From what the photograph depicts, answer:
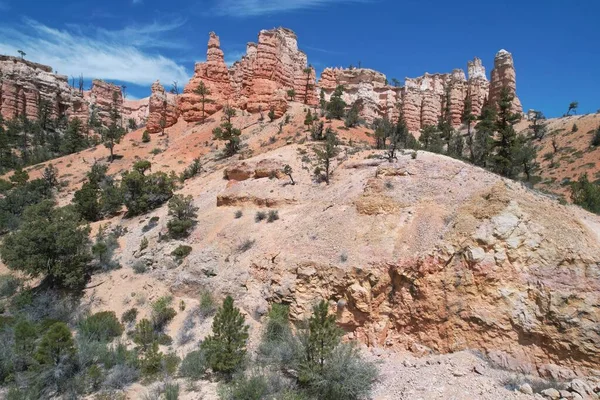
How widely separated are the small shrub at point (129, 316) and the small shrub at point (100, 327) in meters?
0.35

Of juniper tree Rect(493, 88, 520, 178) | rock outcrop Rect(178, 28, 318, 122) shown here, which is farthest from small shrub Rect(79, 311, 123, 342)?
rock outcrop Rect(178, 28, 318, 122)

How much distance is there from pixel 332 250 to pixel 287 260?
2275mm

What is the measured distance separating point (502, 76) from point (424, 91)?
11669 millimetres

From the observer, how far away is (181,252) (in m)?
20.8

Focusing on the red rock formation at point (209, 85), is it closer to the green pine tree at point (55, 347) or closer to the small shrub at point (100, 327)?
the small shrub at point (100, 327)

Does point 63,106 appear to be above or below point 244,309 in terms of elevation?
above

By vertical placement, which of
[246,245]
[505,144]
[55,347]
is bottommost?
[55,347]

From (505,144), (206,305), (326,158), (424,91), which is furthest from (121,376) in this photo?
(424,91)

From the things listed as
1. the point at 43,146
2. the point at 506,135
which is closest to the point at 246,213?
the point at 506,135

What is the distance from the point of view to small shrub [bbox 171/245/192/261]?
20.8m

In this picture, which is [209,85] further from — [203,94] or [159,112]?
[159,112]

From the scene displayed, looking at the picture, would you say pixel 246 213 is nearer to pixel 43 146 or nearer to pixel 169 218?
pixel 169 218

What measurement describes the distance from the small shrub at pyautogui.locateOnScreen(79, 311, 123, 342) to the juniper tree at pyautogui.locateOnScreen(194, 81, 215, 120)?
3648 cm

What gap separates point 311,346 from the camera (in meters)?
12.4
